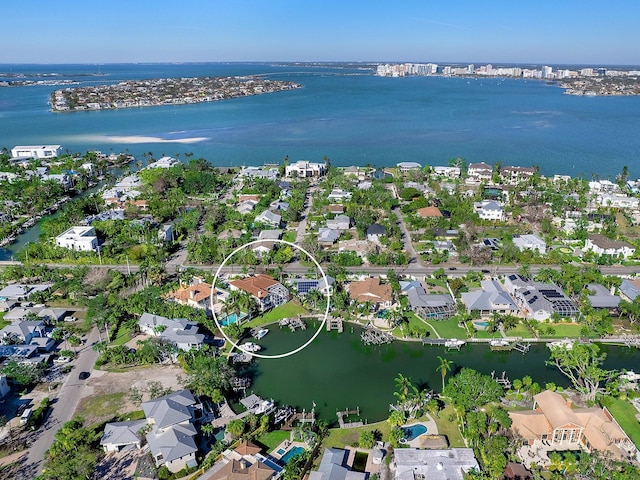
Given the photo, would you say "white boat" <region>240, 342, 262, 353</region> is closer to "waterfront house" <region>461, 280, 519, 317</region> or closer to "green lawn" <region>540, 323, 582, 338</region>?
"waterfront house" <region>461, 280, 519, 317</region>

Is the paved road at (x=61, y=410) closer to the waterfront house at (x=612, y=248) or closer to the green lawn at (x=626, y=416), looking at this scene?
the green lawn at (x=626, y=416)

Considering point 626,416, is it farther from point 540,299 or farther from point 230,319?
point 230,319

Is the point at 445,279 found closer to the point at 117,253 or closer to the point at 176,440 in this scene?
the point at 176,440

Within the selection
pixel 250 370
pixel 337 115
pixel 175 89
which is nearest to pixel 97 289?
pixel 250 370

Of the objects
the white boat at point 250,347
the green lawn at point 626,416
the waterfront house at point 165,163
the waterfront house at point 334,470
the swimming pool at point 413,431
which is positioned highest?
the waterfront house at point 165,163

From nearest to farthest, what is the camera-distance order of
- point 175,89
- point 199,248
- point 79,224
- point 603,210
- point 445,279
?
point 445,279 < point 199,248 < point 79,224 < point 603,210 < point 175,89

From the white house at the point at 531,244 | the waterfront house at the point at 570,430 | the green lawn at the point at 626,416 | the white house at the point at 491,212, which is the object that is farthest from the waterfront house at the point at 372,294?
the white house at the point at 491,212
